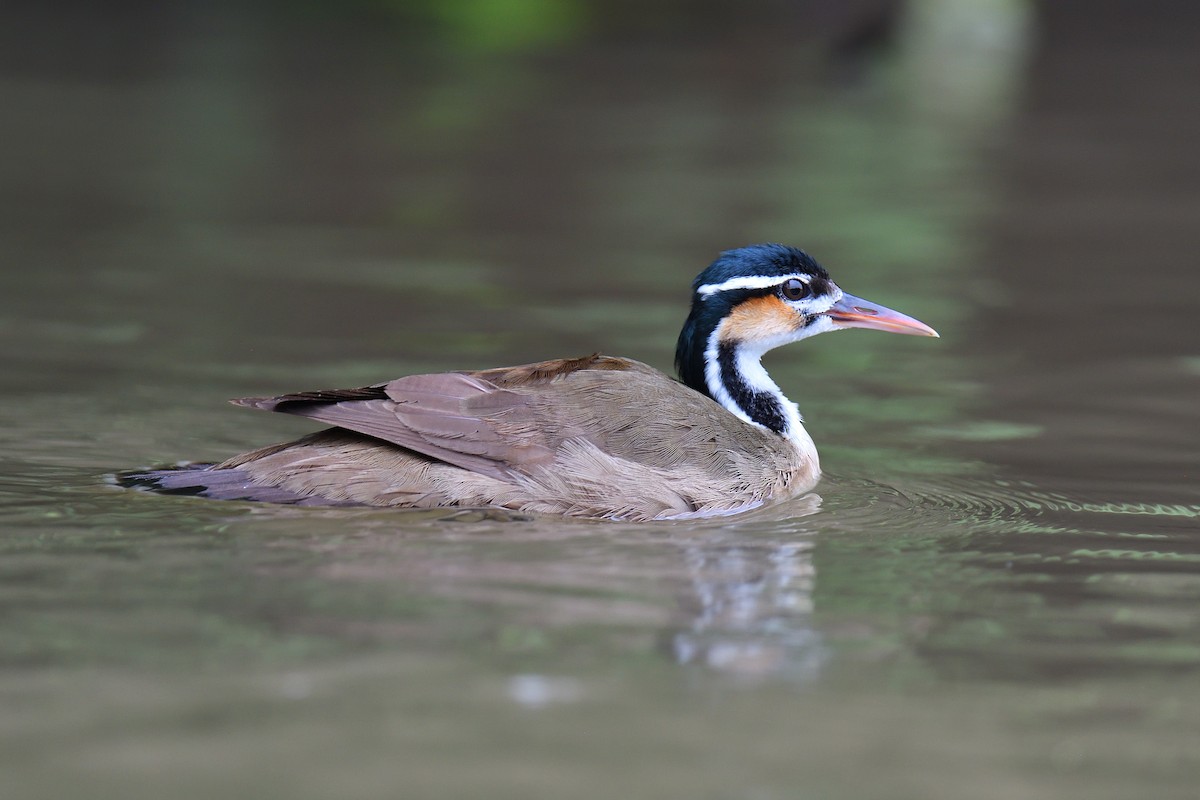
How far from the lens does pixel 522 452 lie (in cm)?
719

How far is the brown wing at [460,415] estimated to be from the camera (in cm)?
713

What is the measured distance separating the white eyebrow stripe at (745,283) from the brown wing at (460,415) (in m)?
1.07

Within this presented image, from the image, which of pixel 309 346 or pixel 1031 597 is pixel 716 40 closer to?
pixel 309 346

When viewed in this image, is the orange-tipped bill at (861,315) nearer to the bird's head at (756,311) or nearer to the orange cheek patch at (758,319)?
the bird's head at (756,311)

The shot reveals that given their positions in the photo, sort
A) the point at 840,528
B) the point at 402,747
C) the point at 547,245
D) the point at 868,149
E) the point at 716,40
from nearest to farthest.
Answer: the point at 402,747 < the point at 840,528 < the point at 547,245 < the point at 868,149 < the point at 716,40

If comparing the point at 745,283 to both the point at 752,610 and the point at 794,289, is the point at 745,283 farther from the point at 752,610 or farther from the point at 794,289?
the point at 752,610

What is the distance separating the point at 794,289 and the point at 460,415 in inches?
75.7

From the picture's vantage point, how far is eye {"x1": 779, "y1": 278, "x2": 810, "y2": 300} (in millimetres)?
8242

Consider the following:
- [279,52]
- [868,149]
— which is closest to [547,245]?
[868,149]

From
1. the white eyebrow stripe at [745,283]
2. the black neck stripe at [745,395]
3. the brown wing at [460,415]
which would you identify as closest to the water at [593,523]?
the brown wing at [460,415]

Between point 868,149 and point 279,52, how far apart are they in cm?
1370

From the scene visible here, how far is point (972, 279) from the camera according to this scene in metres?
13.0

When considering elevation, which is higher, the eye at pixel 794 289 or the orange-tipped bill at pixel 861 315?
the eye at pixel 794 289

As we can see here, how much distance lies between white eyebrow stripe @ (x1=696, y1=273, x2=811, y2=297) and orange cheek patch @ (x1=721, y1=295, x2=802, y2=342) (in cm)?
8
